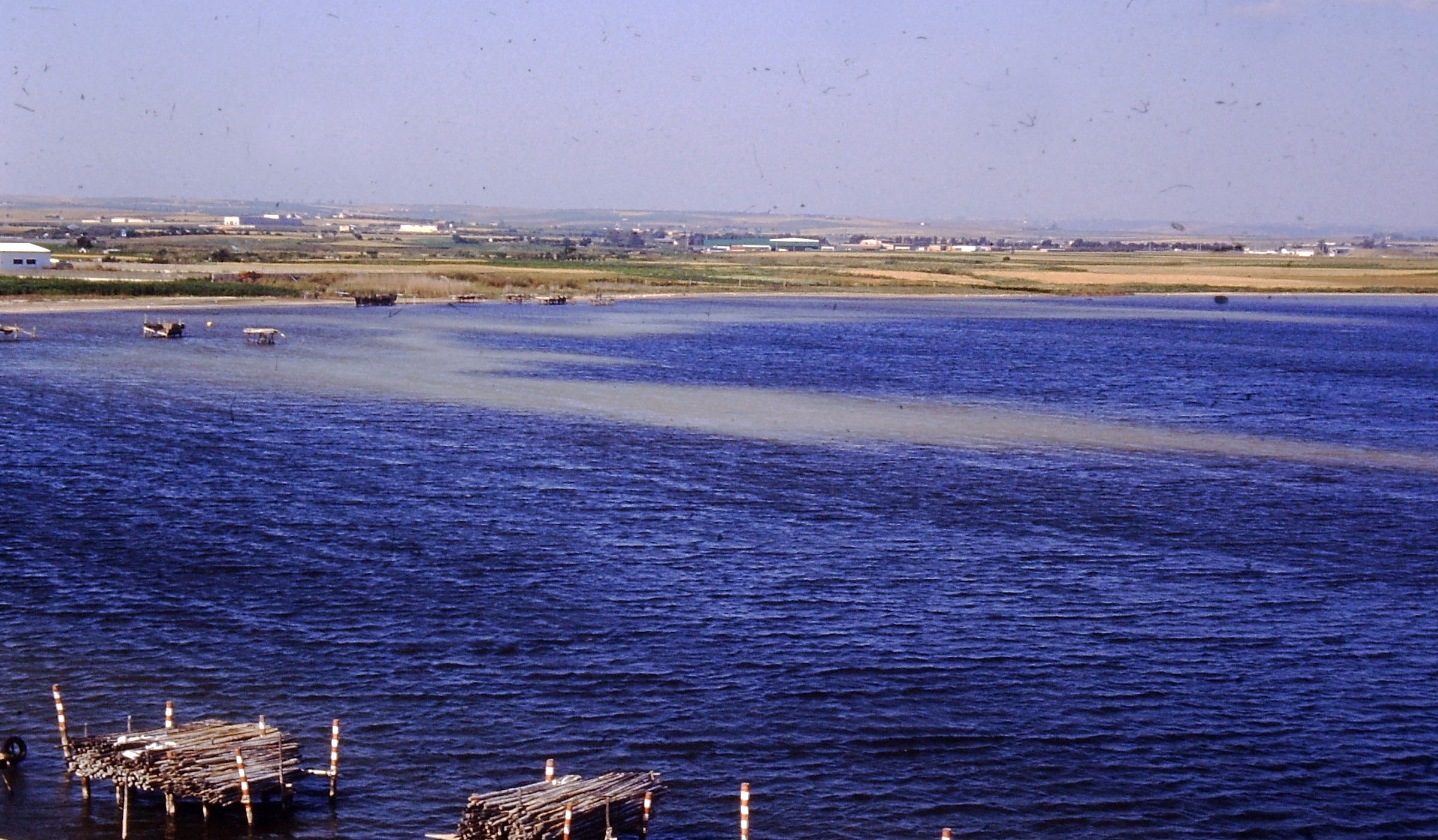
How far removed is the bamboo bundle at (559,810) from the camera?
1670 cm

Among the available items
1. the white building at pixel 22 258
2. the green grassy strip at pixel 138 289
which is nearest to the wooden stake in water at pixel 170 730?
the green grassy strip at pixel 138 289

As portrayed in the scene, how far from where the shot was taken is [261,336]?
280ft

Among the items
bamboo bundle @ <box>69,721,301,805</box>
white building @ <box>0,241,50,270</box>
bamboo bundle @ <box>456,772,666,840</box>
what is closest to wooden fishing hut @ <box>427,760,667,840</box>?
bamboo bundle @ <box>456,772,666,840</box>

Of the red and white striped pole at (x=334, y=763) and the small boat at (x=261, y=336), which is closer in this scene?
the red and white striped pole at (x=334, y=763)

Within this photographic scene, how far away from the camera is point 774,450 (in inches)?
1928

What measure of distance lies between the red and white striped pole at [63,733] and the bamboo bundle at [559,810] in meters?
5.47

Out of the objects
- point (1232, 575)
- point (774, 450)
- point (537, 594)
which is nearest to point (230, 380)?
point (774, 450)

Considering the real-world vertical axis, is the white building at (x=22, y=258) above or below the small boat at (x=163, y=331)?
above

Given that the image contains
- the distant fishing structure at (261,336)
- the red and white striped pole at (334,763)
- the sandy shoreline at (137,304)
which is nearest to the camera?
the red and white striped pole at (334,763)

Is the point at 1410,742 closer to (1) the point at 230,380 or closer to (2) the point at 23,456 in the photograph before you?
(2) the point at 23,456

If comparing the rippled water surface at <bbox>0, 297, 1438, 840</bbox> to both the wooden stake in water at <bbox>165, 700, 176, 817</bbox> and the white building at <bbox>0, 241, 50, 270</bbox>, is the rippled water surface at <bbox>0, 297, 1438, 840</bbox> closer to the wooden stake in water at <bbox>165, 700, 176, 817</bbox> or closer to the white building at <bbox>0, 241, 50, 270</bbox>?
the wooden stake in water at <bbox>165, 700, 176, 817</bbox>

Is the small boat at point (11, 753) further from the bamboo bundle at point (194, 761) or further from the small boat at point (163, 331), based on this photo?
the small boat at point (163, 331)

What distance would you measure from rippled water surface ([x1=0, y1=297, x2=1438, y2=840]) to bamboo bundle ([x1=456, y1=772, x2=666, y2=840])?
78cm

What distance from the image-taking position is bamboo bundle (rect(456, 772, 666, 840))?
16.7 metres
